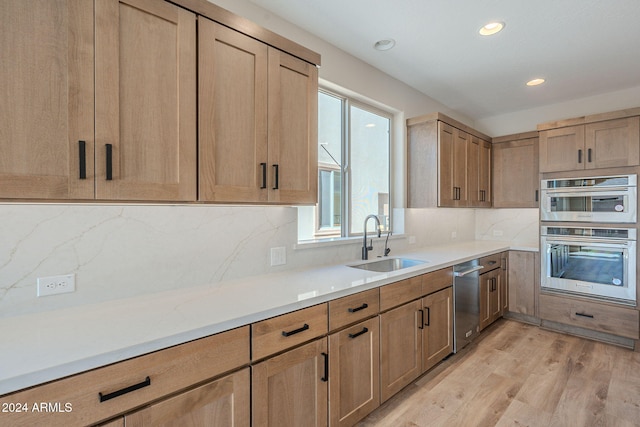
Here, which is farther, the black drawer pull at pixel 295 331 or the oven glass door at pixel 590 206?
the oven glass door at pixel 590 206

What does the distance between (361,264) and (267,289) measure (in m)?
1.08

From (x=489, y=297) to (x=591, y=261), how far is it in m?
1.06

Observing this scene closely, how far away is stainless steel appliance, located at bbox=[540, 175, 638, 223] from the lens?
115 inches

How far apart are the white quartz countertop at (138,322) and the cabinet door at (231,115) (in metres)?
0.51

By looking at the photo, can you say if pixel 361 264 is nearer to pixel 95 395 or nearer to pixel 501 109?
pixel 95 395

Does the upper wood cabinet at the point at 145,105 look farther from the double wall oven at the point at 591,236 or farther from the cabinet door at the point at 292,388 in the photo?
the double wall oven at the point at 591,236

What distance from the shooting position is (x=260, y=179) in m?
1.63

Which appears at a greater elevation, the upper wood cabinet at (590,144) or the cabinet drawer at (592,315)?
the upper wood cabinet at (590,144)

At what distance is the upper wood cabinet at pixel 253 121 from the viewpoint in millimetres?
1448

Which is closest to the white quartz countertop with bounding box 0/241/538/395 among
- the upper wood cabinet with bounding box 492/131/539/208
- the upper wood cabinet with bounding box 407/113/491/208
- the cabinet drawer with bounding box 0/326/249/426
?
the cabinet drawer with bounding box 0/326/249/426

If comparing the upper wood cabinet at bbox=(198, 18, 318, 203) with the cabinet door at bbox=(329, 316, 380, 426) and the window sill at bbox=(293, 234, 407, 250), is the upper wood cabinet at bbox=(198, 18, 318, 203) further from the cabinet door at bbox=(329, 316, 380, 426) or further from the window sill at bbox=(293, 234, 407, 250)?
the cabinet door at bbox=(329, 316, 380, 426)

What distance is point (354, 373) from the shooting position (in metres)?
1.79

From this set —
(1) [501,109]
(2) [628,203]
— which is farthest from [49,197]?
(1) [501,109]

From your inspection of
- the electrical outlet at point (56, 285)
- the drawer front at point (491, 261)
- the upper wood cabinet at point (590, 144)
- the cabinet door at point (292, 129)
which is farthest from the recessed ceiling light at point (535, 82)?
the electrical outlet at point (56, 285)
